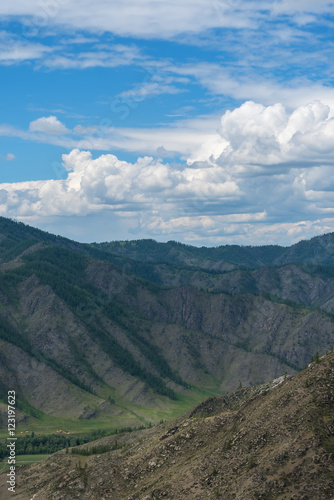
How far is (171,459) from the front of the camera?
306 feet

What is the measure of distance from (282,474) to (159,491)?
73.0 feet

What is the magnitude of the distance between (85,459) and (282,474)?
65.7 m

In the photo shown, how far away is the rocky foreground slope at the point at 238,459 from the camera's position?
6706 cm

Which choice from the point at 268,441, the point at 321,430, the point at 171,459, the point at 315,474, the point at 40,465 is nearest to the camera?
the point at 315,474

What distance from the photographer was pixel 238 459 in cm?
7725

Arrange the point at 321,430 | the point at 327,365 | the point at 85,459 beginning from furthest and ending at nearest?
the point at 85,459, the point at 327,365, the point at 321,430

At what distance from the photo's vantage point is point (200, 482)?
254 ft

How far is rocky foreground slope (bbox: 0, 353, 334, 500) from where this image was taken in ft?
220

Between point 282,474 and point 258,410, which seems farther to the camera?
point 258,410

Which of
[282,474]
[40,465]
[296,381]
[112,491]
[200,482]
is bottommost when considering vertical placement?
[40,465]

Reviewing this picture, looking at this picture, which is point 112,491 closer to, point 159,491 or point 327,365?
point 159,491

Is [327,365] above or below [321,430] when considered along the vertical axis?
above

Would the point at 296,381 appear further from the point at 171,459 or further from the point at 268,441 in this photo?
the point at 171,459

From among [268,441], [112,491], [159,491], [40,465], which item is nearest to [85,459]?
[40,465]
